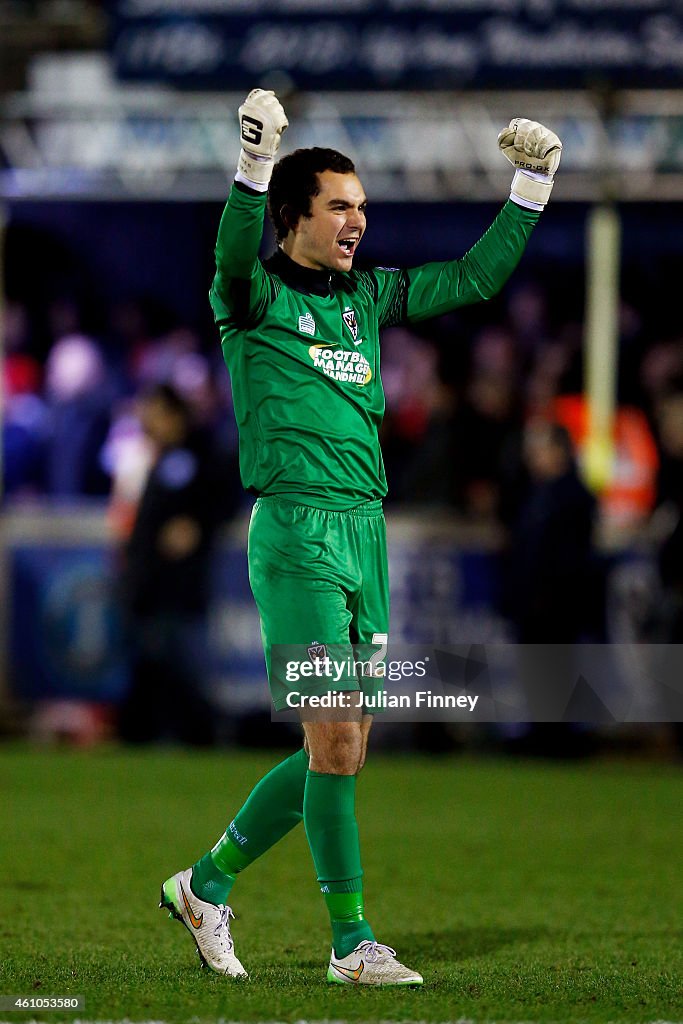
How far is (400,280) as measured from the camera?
207 inches

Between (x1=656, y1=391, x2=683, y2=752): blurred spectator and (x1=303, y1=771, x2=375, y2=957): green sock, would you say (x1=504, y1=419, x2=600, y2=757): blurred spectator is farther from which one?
(x1=303, y1=771, x2=375, y2=957): green sock

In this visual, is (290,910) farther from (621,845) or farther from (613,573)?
(613,573)

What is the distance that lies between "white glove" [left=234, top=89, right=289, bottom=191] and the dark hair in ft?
1.32

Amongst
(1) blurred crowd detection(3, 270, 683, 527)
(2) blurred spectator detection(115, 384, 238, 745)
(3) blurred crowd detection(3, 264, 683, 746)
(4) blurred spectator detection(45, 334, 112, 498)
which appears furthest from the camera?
(4) blurred spectator detection(45, 334, 112, 498)

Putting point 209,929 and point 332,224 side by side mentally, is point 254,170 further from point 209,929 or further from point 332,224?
point 209,929

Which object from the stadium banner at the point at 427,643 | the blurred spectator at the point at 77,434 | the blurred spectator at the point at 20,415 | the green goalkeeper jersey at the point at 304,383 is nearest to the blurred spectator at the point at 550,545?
the stadium banner at the point at 427,643

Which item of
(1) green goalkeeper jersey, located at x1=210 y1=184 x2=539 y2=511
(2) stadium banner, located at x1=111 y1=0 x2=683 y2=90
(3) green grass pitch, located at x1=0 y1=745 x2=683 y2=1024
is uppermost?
(2) stadium banner, located at x1=111 y1=0 x2=683 y2=90

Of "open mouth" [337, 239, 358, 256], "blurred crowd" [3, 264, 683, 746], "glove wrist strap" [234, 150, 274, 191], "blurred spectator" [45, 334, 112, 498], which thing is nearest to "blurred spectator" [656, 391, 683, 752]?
"blurred crowd" [3, 264, 683, 746]

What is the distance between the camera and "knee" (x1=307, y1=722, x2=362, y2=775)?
15.9 ft

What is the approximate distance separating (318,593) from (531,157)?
1377mm

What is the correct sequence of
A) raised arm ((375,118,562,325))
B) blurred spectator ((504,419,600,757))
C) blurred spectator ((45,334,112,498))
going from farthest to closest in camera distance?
blurred spectator ((45,334,112,498)) < blurred spectator ((504,419,600,757)) < raised arm ((375,118,562,325))

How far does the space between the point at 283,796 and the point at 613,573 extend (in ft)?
22.1

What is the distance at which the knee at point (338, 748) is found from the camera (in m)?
4.84

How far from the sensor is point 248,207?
464cm
